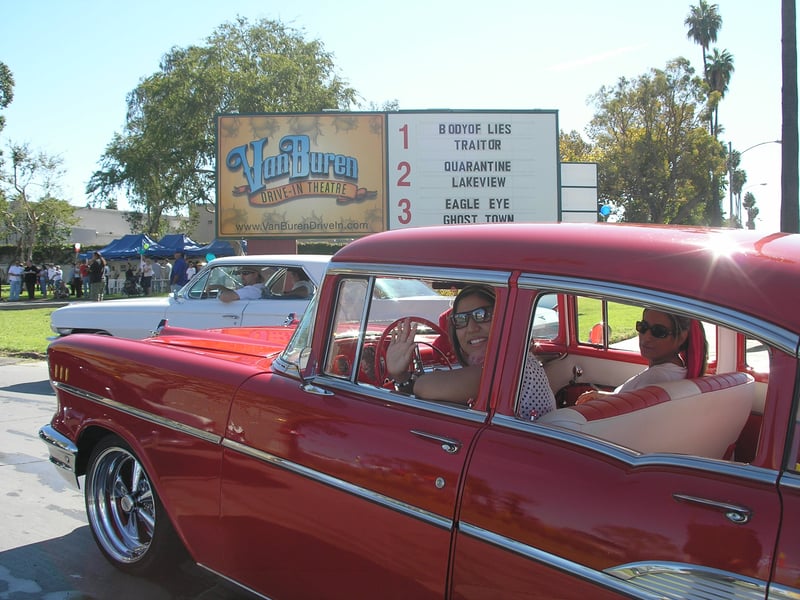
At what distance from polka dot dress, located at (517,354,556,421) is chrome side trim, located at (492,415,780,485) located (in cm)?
8

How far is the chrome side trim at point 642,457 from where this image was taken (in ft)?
5.38

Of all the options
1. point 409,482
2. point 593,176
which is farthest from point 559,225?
point 593,176

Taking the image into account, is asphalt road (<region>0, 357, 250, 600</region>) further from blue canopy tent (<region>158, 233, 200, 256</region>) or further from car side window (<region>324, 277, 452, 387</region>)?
blue canopy tent (<region>158, 233, 200, 256</region>)

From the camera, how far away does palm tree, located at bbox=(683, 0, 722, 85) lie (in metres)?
57.8

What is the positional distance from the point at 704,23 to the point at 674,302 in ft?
214

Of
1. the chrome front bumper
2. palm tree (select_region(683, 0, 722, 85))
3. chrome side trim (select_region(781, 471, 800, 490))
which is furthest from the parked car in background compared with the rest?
palm tree (select_region(683, 0, 722, 85))

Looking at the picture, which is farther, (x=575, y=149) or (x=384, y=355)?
(x=575, y=149)

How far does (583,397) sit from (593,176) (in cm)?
1621

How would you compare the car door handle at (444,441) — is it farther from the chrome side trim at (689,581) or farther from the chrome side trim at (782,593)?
the chrome side trim at (782,593)

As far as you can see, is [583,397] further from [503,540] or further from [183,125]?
[183,125]

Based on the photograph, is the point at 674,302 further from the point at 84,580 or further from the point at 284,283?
the point at 284,283

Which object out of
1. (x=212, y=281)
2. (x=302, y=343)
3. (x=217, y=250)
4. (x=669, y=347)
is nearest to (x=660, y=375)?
(x=669, y=347)

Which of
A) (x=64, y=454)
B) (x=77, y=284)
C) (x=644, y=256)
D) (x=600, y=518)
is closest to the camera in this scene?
(x=600, y=518)

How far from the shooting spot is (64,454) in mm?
3602
